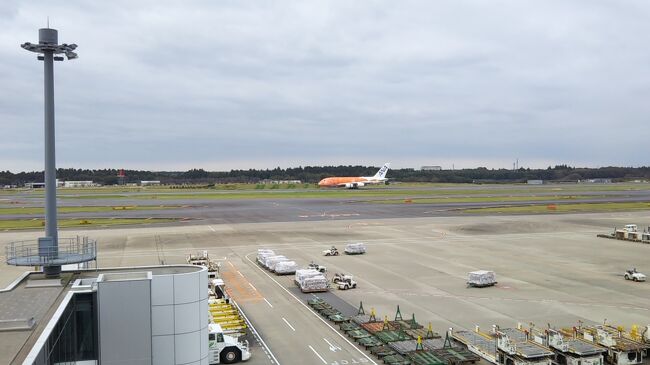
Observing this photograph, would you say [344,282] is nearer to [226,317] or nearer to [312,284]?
[312,284]

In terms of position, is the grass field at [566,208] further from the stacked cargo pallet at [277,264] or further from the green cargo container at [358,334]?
the green cargo container at [358,334]

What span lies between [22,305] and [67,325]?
128 inches

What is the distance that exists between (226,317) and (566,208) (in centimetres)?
10409

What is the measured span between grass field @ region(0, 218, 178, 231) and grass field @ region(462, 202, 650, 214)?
211 feet

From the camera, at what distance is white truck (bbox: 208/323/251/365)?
2835 cm

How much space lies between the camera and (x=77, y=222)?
9475 cm

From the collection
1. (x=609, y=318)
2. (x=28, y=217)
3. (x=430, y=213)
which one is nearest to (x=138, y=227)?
(x=28, y=217)

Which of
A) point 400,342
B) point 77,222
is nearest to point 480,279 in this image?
point 400,342

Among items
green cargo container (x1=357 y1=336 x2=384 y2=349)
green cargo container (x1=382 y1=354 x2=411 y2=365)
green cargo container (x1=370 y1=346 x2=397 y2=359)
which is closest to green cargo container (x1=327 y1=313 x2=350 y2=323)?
green cargo container (x1=357 y1=336 x2=384 y2=349)

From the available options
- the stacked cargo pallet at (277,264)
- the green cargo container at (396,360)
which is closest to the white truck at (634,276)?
the green cargo container at (396,360)

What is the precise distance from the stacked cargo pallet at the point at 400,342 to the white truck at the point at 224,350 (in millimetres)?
6858

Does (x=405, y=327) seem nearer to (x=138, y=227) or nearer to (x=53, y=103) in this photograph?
(x=53, y=103)

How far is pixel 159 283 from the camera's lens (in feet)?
61.0

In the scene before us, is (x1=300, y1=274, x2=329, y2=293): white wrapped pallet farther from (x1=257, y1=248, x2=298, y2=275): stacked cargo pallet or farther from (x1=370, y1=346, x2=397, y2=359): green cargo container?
(x1=370, y1=346, x2=397, y2=359): green cargo container
